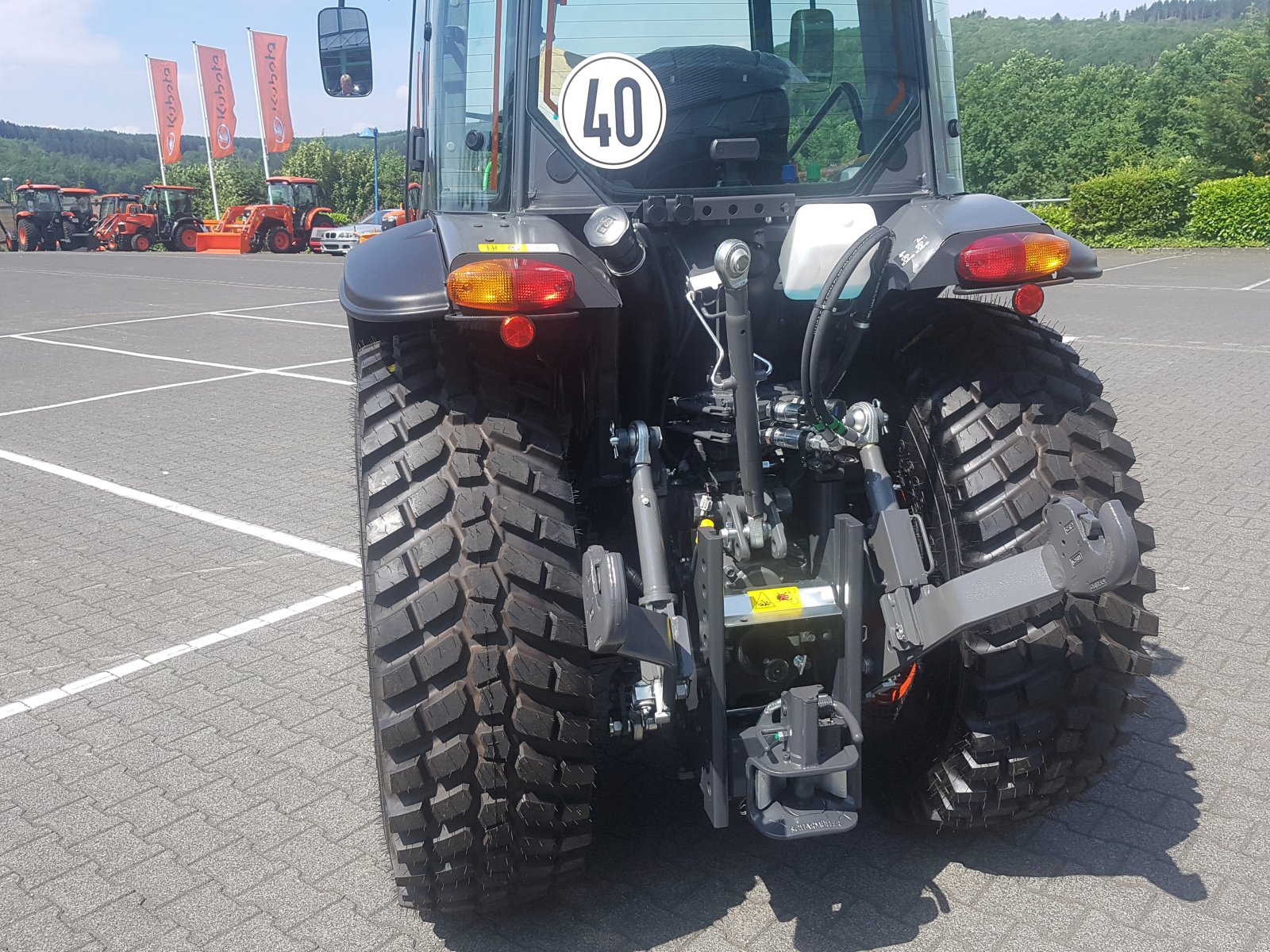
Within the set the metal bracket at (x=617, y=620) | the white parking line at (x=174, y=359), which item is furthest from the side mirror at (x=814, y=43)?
the white parking line at (x=174, y=359)

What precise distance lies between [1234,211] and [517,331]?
83.5 feet

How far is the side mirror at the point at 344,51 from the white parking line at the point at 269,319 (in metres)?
11.2

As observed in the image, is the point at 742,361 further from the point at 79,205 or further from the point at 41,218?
the point at 79,205

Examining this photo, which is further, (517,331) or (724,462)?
(724,462)

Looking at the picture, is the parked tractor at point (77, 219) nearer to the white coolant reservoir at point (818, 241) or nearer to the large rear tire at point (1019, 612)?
the white coolant reservoir at point (818, 241)

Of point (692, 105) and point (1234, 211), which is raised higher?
point (1234, 211)

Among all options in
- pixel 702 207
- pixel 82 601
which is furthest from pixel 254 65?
pixel 702 207

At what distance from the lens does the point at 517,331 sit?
2.48 meters

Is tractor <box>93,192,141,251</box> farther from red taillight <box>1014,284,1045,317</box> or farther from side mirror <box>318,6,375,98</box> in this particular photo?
red taillight <box>1014,284,1045,317</box>

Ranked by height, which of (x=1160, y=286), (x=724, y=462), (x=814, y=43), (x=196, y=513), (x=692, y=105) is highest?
(x=814, y=43)

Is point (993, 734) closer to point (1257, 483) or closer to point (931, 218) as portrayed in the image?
point (931, 218)

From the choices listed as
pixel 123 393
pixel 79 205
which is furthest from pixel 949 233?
pixel 79 205

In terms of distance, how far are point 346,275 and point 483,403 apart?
0.56 metres

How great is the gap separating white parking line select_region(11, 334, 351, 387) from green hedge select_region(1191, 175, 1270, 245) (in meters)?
20.6
